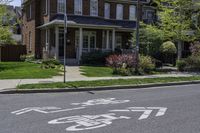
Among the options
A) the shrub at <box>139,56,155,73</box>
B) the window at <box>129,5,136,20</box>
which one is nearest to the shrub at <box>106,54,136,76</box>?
the shrub at <box>139,56,155,73</box>

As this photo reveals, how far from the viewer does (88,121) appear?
972cm

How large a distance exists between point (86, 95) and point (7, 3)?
20.1 metres

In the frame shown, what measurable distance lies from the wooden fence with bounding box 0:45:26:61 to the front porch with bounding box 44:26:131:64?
14.0 feet

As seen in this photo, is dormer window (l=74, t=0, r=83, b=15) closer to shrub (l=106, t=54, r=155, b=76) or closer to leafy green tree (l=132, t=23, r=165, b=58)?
leafy green tree (l=132, t=23, r=165, b=58)

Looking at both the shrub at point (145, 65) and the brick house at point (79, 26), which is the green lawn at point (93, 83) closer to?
the shrub at point (145, 65)

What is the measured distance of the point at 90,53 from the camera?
113 feet

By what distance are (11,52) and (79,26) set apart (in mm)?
9643

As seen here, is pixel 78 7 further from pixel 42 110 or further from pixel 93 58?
pixel 42 110

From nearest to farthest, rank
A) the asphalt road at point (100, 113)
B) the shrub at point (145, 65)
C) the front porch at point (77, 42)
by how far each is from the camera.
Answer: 1. the asphalt road at point (100, 113)
2. the shrub at point (145, 65)
3. the front porch at point (77, 42)

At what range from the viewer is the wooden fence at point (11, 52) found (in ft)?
133

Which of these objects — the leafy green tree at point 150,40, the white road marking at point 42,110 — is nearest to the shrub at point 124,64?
the leafy green tree at point 150,40

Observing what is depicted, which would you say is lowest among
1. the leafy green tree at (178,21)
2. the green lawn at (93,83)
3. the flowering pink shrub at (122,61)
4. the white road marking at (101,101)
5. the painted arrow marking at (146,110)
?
the white road marking at (101,101)

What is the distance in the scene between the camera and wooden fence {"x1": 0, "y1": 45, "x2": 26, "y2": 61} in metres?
40.4

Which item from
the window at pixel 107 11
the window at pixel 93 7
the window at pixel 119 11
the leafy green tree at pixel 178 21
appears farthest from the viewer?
the window at pixel 119 11
